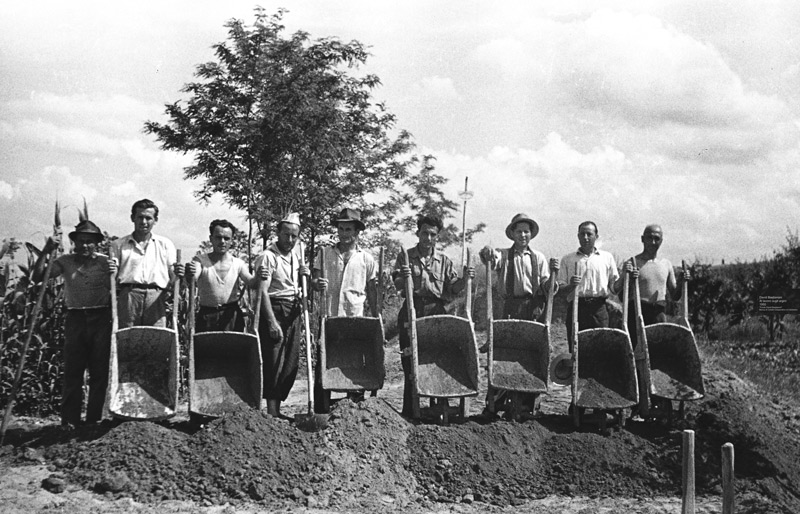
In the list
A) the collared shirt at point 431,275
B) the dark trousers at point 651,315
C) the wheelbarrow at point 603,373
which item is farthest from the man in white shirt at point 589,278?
the collared shirt at point 431,275

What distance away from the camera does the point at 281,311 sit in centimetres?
628

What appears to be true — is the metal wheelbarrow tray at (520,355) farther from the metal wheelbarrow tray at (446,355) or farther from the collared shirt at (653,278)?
the collared shirt at (653,278)

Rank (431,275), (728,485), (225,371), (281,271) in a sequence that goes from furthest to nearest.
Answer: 1. (431,275)
2. (281,271)
3. (225,371)
4. (728,485)

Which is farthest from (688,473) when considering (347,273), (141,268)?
(141,268)

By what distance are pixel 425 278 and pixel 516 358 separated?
104 cm

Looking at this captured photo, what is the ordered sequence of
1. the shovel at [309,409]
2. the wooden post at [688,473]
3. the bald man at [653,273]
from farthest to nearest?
the bald man at [653,273]
the shovel at [309,409]
the wooden post at [688,473]

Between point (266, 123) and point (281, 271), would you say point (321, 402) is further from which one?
point (266, 123)

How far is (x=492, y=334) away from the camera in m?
6.23

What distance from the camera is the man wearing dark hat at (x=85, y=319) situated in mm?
5797

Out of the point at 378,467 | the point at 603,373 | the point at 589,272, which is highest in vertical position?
the point at 589,272

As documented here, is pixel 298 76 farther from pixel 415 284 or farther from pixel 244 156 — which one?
pixel 415 284

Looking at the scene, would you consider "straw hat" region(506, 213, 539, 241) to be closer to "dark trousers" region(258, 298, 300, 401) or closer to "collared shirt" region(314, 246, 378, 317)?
"collared shirt" region(314, 246, 378, 317)

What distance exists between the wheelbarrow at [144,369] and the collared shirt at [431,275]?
1.95 meters

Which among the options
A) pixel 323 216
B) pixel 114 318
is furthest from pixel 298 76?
pixel 114 318
